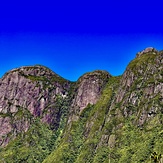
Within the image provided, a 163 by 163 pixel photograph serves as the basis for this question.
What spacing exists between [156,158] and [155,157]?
1.95 ft

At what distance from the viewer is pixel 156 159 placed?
12438 cm

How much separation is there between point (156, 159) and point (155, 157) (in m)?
1.01

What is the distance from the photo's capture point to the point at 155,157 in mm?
125250

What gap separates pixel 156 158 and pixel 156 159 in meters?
0.46

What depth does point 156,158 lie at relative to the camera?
12475 cm
